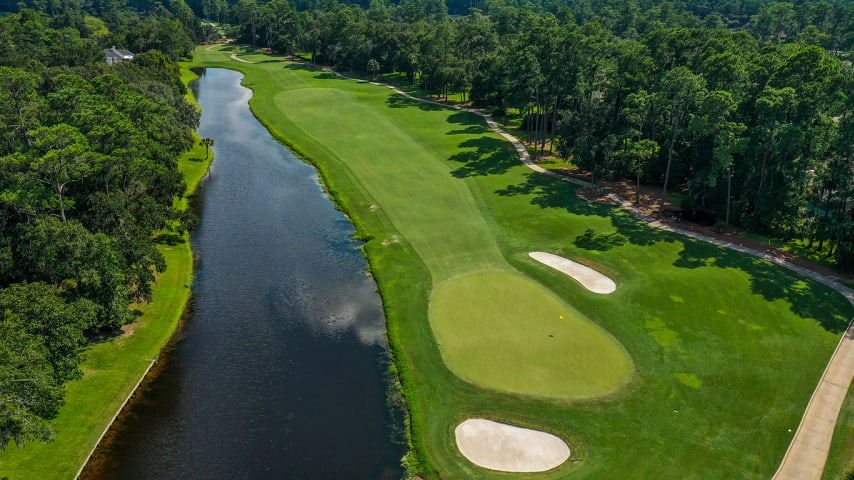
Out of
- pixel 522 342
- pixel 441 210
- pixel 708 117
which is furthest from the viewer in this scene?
pixel 441 210

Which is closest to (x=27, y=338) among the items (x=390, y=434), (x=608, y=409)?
(x=390, y=434)

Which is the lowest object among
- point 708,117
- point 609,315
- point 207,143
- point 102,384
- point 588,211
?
point 102,384

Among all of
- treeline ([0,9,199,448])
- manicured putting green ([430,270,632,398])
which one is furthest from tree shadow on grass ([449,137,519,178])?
treeline ([0,9,199,448])

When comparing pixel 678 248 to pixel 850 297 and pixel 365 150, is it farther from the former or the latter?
pixel 365 150

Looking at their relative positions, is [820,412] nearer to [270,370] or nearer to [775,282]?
[775,282]

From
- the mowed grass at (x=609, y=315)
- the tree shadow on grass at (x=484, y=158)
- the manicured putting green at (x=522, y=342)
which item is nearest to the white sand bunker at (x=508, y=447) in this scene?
the mowed grass at (x=609, y=315)

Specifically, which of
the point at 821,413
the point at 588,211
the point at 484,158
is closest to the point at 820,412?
the point at 821,413

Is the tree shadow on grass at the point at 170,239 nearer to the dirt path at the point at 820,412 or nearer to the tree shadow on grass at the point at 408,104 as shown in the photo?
the dirt path at the point at 820,412

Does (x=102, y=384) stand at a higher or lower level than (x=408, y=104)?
lower

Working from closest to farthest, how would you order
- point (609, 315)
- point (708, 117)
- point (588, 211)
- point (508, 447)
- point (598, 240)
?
point (508, 447) → point (609, 315) → point (598, 240) → point (708, 117) → point (588, 211)
